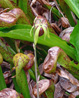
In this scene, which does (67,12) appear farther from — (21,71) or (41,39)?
(21,71)

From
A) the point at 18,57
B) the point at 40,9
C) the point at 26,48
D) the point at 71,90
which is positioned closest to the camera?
the point at 18,57

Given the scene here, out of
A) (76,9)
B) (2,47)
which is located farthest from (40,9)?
(2,47)

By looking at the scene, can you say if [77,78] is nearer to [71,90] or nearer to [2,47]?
[71,90]

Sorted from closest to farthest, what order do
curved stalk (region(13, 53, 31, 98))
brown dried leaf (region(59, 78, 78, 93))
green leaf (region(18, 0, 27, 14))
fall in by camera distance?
curved stalk (region(13, 53, 31, 98))
brown dried leaf (region(59, 78, 78, 93))
green leaf (region(18, 0, 27, 14))

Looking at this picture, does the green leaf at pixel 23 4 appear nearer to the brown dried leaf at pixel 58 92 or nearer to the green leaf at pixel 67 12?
the green leaf at pixel 67 12

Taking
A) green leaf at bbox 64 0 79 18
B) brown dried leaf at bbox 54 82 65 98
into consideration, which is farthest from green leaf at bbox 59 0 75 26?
brown dried leaf at bbox 54 82 65 98

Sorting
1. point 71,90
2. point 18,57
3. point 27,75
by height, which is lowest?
point 71,90

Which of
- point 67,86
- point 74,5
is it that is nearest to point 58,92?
point 67,86

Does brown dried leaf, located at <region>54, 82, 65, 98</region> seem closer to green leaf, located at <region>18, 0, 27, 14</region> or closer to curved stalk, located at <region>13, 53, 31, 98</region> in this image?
curved stalk, located at <region>13, 53, 31, 98</region>
